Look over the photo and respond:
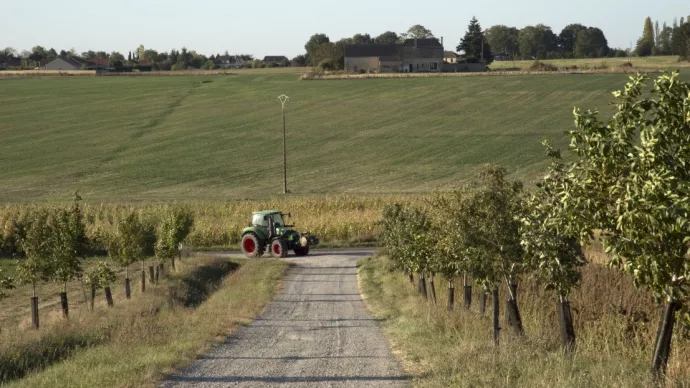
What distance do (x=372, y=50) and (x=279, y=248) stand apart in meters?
93.7

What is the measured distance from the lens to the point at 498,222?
645 inches

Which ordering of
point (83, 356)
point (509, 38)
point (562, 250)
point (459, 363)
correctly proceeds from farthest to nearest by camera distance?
point (509, 38) < point (83, 356) < point (562, 250) < point (459, 363)

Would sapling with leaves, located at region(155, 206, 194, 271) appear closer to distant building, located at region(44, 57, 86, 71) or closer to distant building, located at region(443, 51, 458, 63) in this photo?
distant building, located at region(443, 51, 458, 63)

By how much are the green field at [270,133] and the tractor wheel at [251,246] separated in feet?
49.1

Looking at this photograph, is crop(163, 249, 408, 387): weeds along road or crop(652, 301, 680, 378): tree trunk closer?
crop(652, 301, 680, 378): tree trunk

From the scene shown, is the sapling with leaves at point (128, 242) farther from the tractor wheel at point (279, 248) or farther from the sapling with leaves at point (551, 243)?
the sapling with leaves at point (551, 243)

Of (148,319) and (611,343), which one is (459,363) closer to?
(611,343)

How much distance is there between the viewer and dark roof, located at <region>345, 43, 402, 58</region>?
423ft

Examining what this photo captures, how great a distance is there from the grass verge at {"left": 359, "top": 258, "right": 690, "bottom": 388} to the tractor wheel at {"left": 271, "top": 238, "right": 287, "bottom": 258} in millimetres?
14243

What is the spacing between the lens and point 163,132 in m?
80.1

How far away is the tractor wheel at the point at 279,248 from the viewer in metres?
39.2

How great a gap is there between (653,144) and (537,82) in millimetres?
88680

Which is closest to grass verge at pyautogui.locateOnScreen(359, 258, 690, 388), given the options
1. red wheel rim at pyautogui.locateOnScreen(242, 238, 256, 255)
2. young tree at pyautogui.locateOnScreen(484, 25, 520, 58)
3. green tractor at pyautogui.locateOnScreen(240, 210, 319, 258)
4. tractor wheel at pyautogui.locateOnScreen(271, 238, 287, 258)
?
tractor wheel at pyautogui.locateOnScreen(271, 238, 287, 258)

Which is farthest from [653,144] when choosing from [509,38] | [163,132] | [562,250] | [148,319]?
[509,38]
